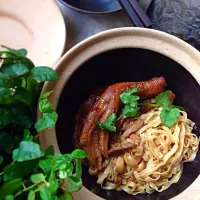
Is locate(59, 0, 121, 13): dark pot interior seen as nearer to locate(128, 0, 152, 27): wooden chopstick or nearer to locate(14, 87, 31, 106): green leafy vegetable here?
locate(128, 0, 152, 27): wooden chopstick

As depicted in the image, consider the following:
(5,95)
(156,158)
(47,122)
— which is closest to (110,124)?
(156,158)

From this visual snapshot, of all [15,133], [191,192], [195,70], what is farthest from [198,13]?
[15,133]

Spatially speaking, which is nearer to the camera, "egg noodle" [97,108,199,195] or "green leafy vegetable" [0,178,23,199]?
"green leafy vegetable" [0,178,23,199]

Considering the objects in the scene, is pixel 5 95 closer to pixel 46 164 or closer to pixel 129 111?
pixel 46 164

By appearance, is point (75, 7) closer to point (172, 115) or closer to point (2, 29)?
point (2, 29)

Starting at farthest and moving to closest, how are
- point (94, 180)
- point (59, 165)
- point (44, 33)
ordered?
point (44, 33), point (94, 180), point (59, 165)

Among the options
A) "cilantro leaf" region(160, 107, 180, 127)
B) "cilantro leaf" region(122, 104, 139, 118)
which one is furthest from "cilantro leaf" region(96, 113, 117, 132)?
"cilantro leaf" region(160, 107, 180, 127)
